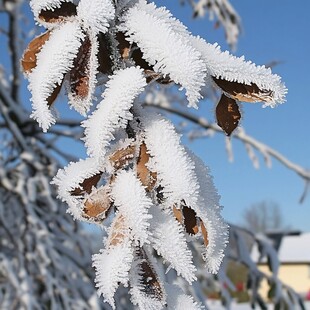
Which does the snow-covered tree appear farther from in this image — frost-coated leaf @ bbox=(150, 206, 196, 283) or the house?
the house

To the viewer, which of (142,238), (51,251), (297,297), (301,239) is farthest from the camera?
(301,239)

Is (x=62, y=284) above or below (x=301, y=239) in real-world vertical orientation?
below

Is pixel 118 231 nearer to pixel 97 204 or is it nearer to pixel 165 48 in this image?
pixel 97 204

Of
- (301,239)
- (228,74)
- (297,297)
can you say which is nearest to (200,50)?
(228,74)

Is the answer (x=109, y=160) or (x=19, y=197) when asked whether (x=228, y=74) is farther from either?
(x=19, y=197)

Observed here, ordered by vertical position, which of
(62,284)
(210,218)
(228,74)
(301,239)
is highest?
(301,239)

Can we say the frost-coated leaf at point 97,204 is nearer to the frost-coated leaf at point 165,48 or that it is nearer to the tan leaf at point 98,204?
the tan leaf at point 98,204

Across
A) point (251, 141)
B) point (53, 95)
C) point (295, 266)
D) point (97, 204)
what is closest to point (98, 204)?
point (97, 204)
